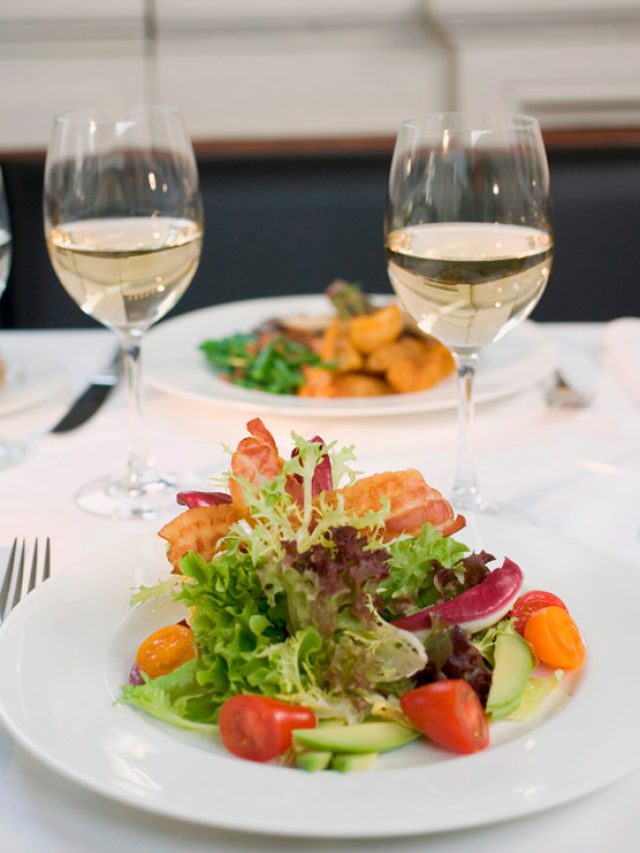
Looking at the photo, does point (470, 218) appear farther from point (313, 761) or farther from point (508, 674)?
point (313, 761)

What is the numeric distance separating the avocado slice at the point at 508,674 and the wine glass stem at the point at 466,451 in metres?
0.44

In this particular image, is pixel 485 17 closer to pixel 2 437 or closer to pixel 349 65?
pixel 349 65

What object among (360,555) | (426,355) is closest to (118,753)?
(360,555)

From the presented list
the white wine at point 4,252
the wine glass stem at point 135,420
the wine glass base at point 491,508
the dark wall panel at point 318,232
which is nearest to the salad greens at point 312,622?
the wine glass base at point 491,508

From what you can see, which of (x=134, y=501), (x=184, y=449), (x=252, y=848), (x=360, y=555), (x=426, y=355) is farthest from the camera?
(x=426, y=355)

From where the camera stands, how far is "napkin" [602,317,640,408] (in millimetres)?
1697

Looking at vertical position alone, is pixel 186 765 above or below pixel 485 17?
below

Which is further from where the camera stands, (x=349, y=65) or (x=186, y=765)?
(x=349, y=65)

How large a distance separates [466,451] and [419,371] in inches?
16.2

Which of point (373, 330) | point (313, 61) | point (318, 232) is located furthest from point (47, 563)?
point (313, 61)

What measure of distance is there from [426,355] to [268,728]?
42.1 inches

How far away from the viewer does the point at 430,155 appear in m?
1.17

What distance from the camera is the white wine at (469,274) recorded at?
1.19m

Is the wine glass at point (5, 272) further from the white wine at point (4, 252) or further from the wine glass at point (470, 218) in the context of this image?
the wine glass at point (470, 218)
